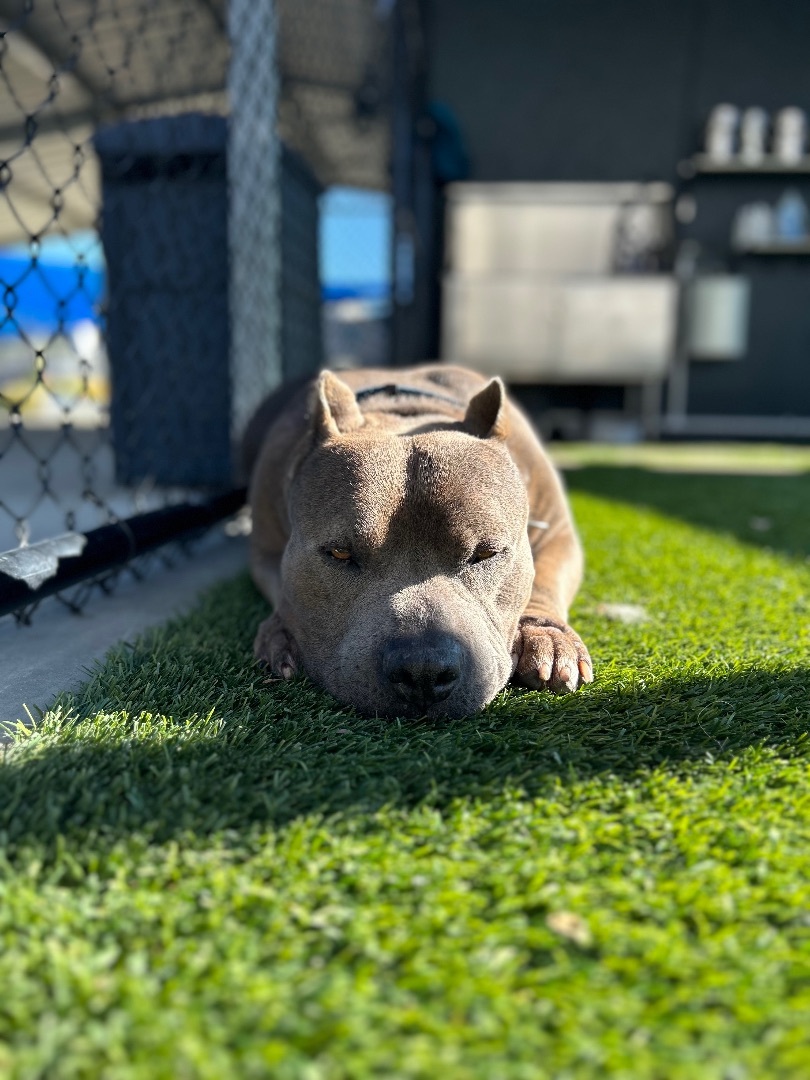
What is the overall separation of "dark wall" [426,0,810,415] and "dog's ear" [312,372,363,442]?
26.2 feet

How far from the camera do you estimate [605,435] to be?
8492 millimetres

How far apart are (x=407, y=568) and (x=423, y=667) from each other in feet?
0.97

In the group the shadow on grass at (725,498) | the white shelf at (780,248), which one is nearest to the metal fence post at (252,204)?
the shadow on grass at (725,498)

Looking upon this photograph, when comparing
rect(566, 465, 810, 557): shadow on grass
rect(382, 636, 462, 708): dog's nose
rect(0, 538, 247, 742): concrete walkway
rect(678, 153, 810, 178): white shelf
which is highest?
rect(678, 153, 810, 178): white shelf

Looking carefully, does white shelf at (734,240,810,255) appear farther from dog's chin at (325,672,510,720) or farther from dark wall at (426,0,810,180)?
dog's chin at (325,672,510,720)

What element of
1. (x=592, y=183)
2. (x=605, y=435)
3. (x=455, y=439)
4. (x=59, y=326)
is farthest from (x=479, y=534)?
(x=592, y=183)

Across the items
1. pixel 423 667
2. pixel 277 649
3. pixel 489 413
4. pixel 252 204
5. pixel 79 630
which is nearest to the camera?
pixel 423 667

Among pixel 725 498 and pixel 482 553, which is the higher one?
pixel 482 553

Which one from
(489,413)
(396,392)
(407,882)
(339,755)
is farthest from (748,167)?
(407,882)

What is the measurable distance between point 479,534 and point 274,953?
3.58 feet

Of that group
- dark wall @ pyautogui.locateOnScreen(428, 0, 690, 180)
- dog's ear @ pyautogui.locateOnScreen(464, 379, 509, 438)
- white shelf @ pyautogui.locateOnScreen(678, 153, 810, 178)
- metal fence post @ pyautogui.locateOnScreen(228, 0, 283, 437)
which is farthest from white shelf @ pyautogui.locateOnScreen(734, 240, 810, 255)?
dog's ear @ pyautogui.locateOnScreen(464, 379, 509, 438)

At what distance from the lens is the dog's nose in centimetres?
169

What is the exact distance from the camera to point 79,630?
94.0 inches

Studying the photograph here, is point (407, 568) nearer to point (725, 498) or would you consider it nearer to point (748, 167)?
point (725, 498)
